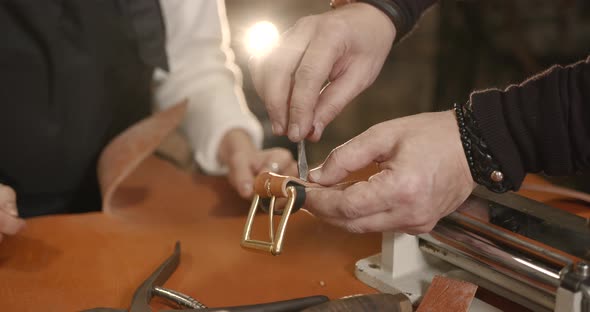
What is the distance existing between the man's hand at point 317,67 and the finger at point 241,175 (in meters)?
0.26

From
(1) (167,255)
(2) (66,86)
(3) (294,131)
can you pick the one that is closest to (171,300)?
(1) (167,255)

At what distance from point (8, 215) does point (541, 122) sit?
640mm

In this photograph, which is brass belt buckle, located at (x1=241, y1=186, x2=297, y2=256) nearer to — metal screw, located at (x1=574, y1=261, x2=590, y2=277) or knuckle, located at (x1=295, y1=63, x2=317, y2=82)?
knuckle, located at (x1=295, y1=63, x2=317, y2=82)

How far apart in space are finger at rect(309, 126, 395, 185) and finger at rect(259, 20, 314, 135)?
12 cm

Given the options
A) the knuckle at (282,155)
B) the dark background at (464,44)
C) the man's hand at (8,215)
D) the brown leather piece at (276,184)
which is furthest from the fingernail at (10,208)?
the dark background at (464,44)

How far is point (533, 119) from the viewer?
62cm

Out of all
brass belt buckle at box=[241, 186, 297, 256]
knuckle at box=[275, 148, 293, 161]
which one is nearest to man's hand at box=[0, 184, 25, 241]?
brass belt buckle at box=[241, 186, 297, 256]

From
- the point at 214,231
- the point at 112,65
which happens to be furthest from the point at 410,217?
the point at 112,65

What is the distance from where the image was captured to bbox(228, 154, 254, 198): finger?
1022 mm

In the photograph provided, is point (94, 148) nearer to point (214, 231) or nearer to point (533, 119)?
point (214, 231)

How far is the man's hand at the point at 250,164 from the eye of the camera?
3.41ft

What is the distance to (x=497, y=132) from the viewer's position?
633 mm

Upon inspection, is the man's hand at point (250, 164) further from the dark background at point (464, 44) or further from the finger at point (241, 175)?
the dark background at point (464, 44)

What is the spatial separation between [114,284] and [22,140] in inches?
18.6
